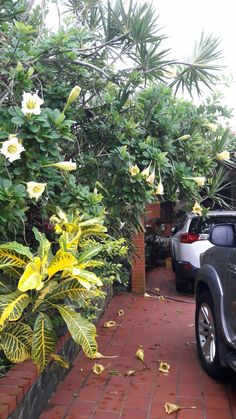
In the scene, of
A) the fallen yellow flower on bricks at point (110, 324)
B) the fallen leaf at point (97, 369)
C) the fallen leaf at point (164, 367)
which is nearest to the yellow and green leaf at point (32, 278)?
the fallen leaf at point (97, 369)

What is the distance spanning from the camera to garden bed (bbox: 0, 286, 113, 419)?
297 centimetres

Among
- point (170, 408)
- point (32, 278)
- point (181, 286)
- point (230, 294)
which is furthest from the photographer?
point (181, 286)

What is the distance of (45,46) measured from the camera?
157 inches

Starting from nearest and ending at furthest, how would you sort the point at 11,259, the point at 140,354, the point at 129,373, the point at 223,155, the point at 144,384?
the point at 11,259, the point at 144,384, the point at 129,373, the point at 140,354, the point at 223,155

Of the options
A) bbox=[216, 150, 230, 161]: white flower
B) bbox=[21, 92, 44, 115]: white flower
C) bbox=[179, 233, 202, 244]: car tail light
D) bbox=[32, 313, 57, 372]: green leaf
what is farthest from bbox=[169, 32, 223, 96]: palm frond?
bbox=[179, 233, 202, 244]: car tail light

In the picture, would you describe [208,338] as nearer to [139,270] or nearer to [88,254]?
[88,254]

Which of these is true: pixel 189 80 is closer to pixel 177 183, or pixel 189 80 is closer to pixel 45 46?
pixel 177 183

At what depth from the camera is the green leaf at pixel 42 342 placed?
3039mm

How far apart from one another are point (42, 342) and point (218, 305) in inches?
72.8

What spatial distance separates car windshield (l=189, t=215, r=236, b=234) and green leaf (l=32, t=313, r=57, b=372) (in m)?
5.55

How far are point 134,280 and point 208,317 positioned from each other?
13.3 ft

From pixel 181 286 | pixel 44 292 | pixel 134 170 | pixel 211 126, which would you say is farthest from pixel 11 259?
pixel 181 286

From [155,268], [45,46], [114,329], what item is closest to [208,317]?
[114,329]

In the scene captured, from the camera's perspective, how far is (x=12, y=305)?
2.93m
